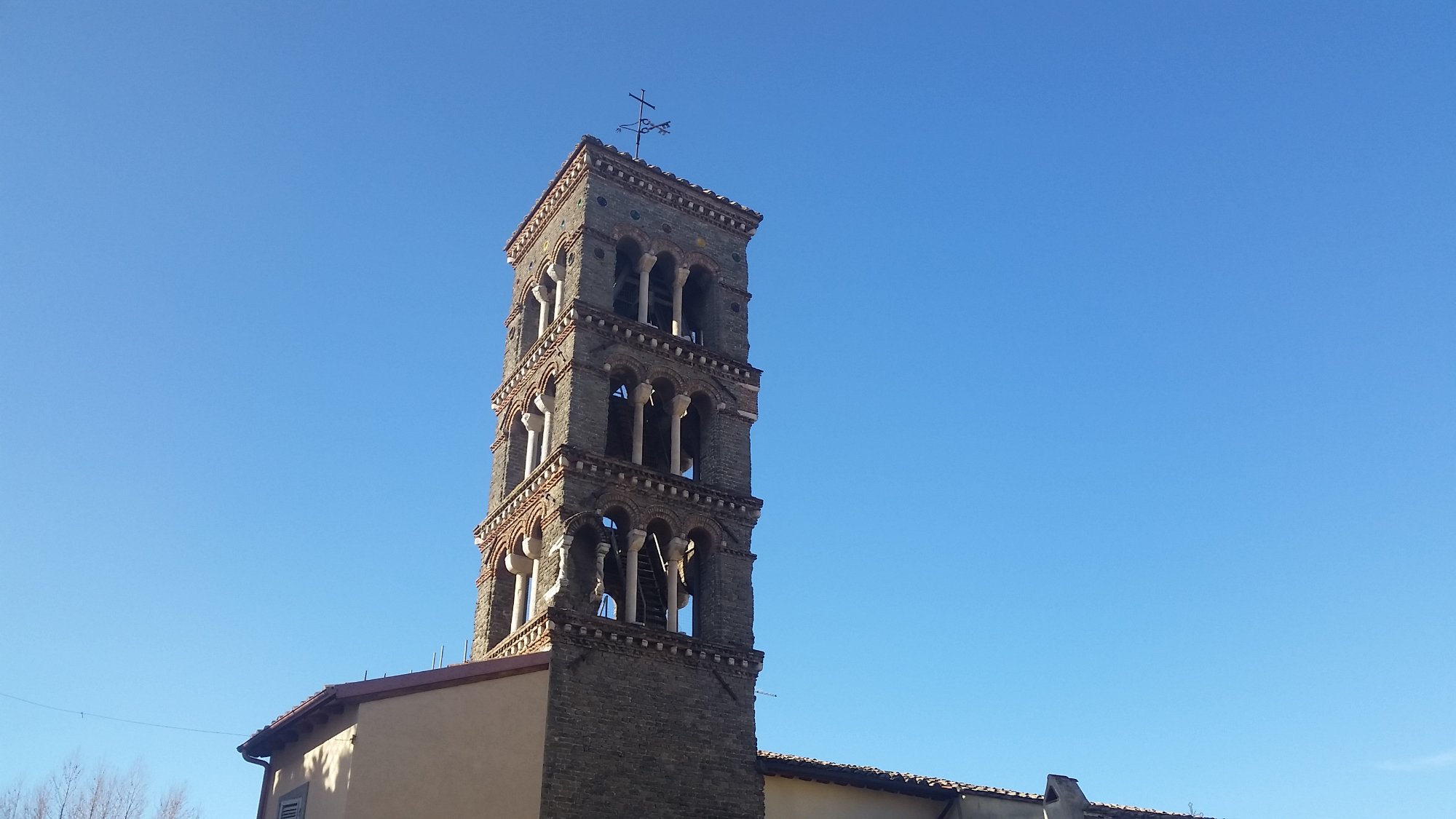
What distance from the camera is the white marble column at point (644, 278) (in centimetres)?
2711

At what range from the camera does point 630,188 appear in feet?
92.8

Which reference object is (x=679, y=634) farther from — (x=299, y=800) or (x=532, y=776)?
(x=299, y=800)

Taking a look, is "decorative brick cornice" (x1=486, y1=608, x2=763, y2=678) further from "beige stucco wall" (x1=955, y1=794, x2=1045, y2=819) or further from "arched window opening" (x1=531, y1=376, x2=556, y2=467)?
"beige stucco wall" (x1=955, y1=794, x2=1045, y2=819)

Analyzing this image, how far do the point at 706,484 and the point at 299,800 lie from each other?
979 cm

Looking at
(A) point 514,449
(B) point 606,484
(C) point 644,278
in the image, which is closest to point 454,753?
(B) point 606,484

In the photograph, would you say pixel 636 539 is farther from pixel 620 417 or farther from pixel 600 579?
pixel 620 417

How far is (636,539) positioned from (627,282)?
748cm

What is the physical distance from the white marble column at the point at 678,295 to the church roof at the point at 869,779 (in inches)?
385

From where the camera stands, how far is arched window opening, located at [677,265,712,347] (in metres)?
28.5

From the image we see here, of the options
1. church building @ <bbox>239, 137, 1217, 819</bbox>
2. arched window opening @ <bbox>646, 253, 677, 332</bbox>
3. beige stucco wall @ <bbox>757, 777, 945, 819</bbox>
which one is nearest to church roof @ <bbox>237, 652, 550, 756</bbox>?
church building @ <bbox>239, 137, 1217, 819</bbox>

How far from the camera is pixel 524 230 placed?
30375mm

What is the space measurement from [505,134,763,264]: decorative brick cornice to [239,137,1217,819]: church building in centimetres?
Result: 6

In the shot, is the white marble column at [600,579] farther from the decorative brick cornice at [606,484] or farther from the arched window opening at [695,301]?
the arched window opening at [695,301]

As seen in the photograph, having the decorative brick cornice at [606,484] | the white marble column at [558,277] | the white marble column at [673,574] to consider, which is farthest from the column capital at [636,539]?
the white marble column at [558,277]
